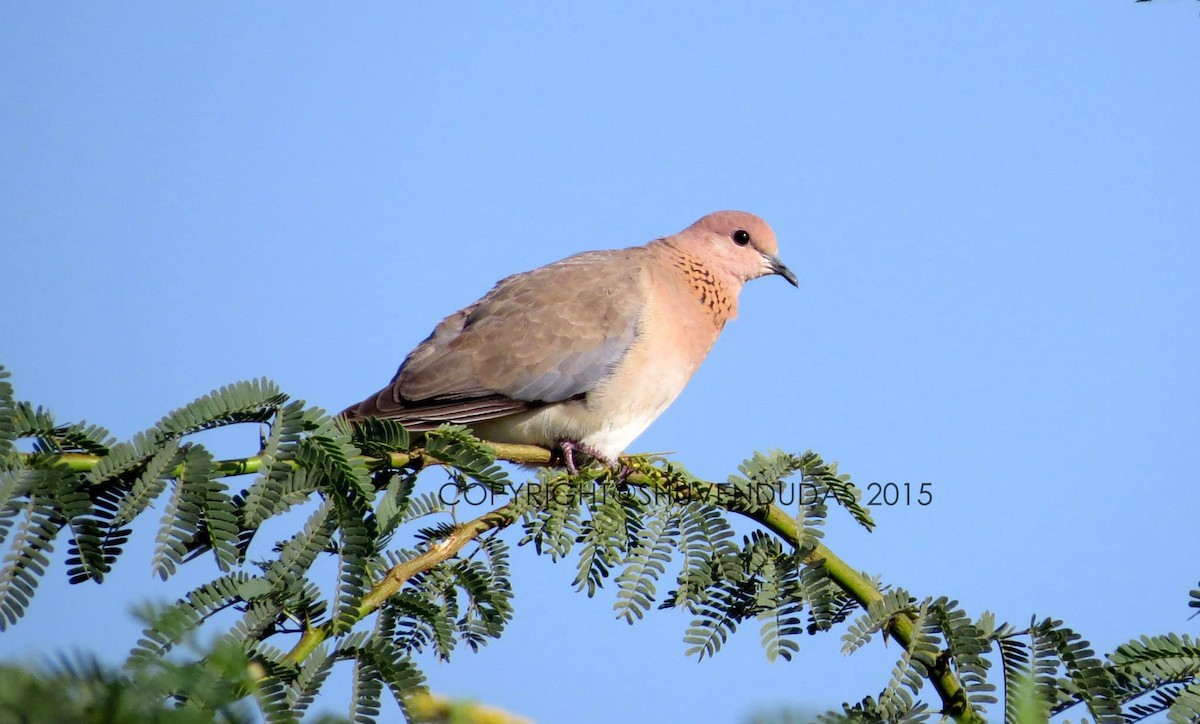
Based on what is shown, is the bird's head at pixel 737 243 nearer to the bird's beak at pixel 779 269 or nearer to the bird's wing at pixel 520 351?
the bird's beak at pixel 779 269

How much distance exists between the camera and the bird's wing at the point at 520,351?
4832mm

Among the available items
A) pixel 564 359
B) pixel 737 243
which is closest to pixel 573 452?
pixel 564 359

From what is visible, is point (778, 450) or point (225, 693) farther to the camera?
point (778, 450)

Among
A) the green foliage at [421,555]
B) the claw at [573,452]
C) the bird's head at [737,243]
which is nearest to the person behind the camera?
the green foliage at [421,555]

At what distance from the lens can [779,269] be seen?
6316mm

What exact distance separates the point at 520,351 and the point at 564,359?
8.1 inches

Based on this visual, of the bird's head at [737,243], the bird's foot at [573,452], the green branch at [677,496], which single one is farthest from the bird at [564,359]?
the green branch at [677,496]

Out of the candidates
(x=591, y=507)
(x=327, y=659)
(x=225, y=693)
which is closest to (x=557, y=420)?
(x=591, y=507)

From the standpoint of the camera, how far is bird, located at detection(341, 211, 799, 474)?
4.86 m

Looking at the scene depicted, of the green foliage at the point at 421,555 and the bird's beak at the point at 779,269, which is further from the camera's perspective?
the bird's beak at the point at 779,269

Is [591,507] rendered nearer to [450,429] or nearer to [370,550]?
[450,429]

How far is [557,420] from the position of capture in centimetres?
491

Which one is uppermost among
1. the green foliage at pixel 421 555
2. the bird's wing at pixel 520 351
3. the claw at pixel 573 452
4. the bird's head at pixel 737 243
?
the bird's head at pixel 737 243

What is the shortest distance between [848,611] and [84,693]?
2.41 meters
